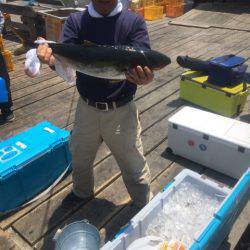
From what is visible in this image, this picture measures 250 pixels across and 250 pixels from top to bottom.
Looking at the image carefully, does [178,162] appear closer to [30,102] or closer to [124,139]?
[124,139]

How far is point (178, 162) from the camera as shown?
4773 millimetres

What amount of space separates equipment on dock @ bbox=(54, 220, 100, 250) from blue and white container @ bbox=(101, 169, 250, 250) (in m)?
0.38

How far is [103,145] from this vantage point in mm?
5207

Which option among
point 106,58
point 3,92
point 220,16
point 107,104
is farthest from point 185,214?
point 220,16

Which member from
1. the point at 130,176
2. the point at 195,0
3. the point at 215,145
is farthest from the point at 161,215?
the point at 195,0

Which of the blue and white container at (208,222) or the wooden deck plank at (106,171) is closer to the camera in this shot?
the blue and white container at (208,222)

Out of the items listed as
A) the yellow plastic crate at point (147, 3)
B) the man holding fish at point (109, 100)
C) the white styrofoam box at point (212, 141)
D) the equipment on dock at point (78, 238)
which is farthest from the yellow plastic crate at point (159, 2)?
the equipment on dock at point (78, 238)

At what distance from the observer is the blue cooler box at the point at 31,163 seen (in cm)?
384

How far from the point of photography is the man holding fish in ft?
9.98

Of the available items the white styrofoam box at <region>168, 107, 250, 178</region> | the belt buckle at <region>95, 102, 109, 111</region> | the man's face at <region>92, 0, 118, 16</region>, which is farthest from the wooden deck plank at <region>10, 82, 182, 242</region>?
the man's face at <region>92, 0, 118, 16</region>

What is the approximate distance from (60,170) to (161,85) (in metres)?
3.55

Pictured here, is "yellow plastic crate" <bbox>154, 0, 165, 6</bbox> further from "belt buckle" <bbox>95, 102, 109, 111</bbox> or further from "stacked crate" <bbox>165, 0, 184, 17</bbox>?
"belt buckle" <bbox>95, 102, 109, 111</bbox>

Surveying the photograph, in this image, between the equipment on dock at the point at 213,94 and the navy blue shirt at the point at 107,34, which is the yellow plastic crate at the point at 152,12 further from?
the navy blue shirt at the point at 107,34

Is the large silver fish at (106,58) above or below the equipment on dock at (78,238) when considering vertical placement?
above
